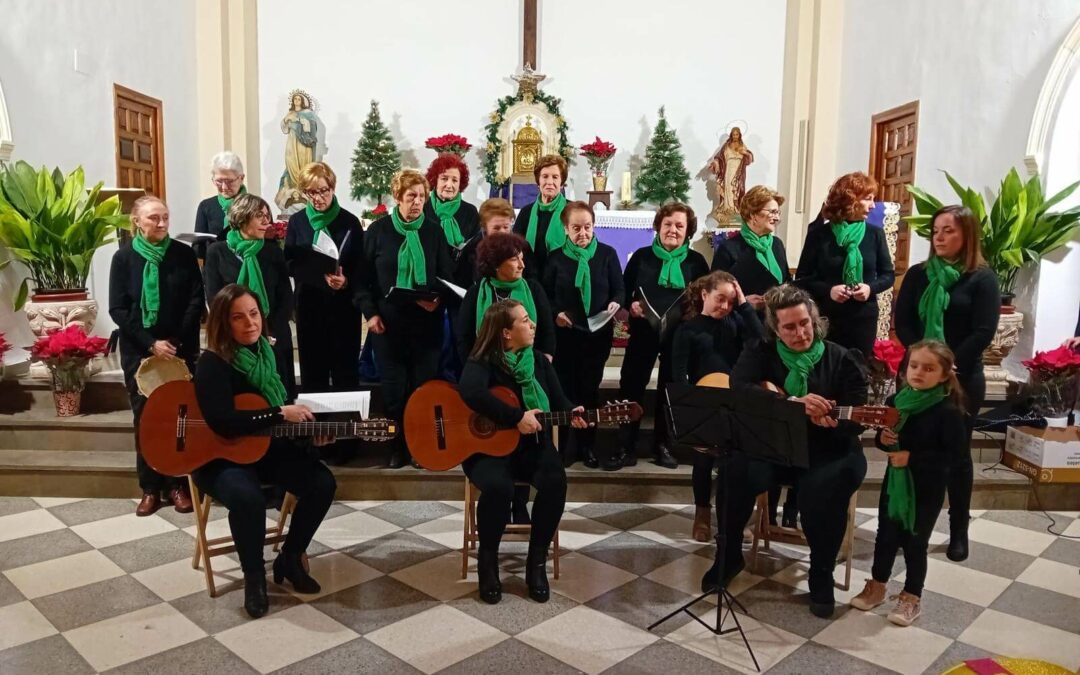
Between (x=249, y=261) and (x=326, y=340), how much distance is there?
23.3 inches

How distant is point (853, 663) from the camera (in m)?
2.74

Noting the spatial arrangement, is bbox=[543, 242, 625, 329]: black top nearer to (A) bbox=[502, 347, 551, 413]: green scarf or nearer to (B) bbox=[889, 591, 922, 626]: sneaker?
(A) bbox=[502, 347, 551, 413]: green scarf

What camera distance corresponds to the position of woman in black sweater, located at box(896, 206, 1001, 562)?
3.52m

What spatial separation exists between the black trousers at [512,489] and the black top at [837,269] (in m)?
1.69

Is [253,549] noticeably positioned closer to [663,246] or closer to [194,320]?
[194,320]

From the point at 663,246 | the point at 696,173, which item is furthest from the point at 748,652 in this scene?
the point at 696,173

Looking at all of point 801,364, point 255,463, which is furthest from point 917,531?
point 255,463

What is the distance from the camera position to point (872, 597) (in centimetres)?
314

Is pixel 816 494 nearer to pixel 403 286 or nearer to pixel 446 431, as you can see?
pixel 446 431

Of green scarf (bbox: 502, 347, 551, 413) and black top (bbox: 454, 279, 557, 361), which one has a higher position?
black top (bbox: 454, 279, 557, 361)

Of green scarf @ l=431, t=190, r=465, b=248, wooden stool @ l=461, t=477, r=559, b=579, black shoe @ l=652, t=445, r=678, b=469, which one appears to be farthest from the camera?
black shoe @ l=652, t=445, r=678, b=469

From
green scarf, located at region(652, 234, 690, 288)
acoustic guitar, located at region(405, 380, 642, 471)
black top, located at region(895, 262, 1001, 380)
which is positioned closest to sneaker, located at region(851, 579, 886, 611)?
black top, located at region(895, 262, 1001, 380)

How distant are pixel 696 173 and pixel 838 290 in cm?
501

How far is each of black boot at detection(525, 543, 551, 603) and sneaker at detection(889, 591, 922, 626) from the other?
1.29m
